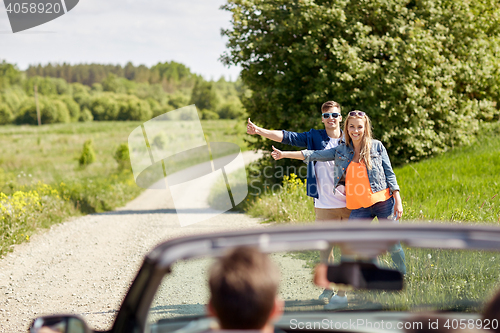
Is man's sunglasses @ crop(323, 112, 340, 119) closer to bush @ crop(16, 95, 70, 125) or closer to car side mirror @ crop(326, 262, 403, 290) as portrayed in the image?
car side mirror @ crop(326, 262, 403, 290)

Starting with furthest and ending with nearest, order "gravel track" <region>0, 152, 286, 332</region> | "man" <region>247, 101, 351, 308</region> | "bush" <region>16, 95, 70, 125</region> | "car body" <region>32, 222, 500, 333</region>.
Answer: "bush" <region>16, 95, 70, 125</region>
"gravel track" <region>0, 152, 286, 332</region>
"man" <region>247, 101, 351, 308</region>
"car body" <region>32, 222, 500, 333</region>

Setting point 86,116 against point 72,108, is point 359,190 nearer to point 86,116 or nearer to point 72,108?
point 86,116

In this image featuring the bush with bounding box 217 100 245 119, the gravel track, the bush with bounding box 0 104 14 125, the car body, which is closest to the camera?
the car body

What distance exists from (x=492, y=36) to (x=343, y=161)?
41.9ft

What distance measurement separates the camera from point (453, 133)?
1252 cm

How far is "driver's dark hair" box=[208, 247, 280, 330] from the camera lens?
4.27 ft

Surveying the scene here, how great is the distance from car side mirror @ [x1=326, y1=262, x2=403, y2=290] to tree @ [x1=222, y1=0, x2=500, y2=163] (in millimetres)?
9982

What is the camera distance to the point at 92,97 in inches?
3597

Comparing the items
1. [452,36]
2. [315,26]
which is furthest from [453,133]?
[315,26]

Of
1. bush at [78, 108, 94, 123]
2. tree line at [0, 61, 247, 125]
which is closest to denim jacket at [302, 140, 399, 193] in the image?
tree line at [0, 61, 247, 125]

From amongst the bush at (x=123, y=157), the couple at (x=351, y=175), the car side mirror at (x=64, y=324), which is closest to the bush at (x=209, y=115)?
the bush at (x=123, y=157)

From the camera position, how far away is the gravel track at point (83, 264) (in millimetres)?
5164

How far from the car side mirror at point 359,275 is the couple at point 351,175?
2.06 meters

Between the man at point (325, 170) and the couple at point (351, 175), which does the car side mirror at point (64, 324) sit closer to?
the couple at point (351, 175)
